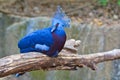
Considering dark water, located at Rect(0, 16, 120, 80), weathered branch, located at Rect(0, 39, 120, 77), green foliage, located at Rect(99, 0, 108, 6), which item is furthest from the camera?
green foliage, located at Rect(99, 0, 108, 6)

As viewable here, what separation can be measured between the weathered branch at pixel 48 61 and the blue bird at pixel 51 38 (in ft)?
0.17

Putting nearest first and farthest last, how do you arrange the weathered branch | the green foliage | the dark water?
the weathered branch
the dark water
the green foliage

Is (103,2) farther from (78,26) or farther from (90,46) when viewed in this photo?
(90,46)

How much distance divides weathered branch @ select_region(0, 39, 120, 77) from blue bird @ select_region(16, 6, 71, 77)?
5 centimetres

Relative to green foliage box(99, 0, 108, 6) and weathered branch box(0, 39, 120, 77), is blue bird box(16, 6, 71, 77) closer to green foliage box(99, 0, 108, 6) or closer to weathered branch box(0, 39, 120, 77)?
weathered branch box(0, 39, 120, 77)

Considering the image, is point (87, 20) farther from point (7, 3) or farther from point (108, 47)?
point (7, 3)

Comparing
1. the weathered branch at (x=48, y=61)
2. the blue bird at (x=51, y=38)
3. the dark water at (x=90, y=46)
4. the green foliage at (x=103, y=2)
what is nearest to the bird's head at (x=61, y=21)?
the blue bird at (x=51, y=38)

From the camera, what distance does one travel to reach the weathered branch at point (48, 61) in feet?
7.13

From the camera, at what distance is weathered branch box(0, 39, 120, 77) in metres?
2.17

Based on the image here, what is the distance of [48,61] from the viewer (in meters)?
2.32

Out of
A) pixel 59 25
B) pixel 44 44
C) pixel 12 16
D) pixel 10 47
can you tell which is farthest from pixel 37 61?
pixel 12 16

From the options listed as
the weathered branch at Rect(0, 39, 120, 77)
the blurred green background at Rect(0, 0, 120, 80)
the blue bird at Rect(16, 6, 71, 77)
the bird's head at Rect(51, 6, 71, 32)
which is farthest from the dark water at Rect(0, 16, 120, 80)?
the bird's head at Rect(51, 6, 71, 32)

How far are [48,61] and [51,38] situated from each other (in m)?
0.17

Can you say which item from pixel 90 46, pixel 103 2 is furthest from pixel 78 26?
pixel 103 2
